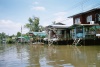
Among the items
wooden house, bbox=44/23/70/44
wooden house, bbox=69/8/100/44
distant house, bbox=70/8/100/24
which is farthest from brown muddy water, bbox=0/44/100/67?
wooden house, bbox=44/23/70/44

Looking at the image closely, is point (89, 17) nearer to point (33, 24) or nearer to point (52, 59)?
point (52, 59)

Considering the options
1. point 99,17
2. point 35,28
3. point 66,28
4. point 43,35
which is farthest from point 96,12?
point 35,28

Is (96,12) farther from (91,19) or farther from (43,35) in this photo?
(43,35)

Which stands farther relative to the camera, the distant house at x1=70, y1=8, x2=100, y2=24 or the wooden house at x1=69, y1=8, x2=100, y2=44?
the distant house at x1=70, y1=8, x2=100, y2=24

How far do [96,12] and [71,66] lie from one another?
24070mm

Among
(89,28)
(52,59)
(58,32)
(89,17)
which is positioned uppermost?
(89,17)

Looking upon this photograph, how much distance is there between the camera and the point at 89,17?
34.5 m

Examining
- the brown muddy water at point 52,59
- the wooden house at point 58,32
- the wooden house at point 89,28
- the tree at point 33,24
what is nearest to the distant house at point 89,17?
the wooden house at point 89,28

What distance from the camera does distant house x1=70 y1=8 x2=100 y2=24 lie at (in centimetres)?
3218

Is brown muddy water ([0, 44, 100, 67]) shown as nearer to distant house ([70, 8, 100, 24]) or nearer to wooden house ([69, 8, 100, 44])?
wooden house ([69, 8, 100, 44])

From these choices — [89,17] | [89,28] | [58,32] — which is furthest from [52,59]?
[58,32]

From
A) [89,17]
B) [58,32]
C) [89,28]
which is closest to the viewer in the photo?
[89,28]

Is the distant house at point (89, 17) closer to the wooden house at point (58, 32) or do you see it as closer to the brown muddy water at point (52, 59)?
the wooden house at point (58, 32)

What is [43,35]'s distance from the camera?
45.9 m
